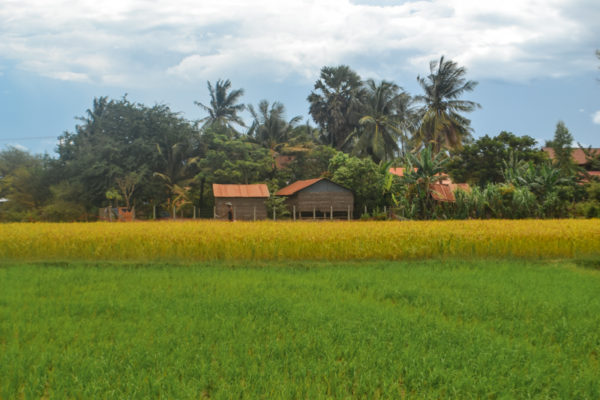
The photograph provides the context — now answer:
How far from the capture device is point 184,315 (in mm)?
5359

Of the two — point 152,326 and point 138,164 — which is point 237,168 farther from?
point 152,326

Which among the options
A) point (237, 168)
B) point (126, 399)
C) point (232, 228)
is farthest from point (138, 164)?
point (126, 399)

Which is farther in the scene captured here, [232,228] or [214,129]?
Result: [214,129]

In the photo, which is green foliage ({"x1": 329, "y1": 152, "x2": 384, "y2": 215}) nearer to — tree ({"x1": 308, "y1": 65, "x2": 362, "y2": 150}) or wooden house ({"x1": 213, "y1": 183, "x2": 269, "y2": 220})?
wooden house ({"x1": 213, "y1": 183, "x2": 269, "y2": 220})

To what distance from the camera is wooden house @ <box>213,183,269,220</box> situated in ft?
90.2

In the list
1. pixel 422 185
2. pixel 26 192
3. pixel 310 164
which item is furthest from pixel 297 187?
pixel 26 192

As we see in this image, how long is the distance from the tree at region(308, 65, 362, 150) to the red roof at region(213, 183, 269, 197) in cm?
1763

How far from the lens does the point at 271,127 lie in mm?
39344

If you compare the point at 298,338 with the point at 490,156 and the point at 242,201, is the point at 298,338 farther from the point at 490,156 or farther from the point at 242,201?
the point at 490,156

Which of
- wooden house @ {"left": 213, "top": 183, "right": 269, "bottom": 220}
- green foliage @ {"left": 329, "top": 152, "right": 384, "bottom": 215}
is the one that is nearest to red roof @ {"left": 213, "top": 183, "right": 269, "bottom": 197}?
wooden house @ {"left": 213, "top": 183, "right": 269, "bottom": 220}

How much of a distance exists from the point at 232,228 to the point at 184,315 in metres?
6.55

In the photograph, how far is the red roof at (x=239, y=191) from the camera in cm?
2755

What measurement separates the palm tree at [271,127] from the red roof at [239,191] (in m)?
10.8

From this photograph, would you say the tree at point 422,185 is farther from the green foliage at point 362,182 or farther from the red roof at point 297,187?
the red roof at point 297,187
